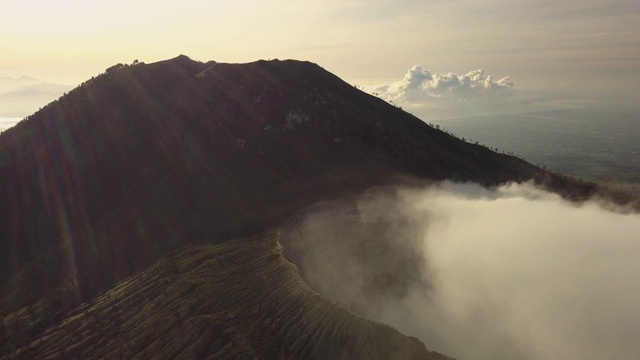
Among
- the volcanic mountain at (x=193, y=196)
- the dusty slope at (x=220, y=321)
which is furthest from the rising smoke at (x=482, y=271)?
the volcanic mountain at (x=193, y=196)

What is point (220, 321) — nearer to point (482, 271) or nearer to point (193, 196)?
point (482, 271)

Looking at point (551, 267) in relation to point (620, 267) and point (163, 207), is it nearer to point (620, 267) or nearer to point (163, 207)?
point (620, 267)

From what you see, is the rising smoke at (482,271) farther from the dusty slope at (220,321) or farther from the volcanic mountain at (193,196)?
the volcanic mountain at (193,196)

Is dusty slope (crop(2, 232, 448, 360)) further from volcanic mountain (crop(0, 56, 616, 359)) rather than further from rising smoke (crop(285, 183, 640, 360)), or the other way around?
rising smoke (crop(285, 183, 640, 360))

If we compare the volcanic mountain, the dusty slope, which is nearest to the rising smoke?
the dusty slope

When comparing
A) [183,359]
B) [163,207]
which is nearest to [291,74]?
[163,207]

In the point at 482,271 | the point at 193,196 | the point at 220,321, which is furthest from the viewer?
the point at 193,196

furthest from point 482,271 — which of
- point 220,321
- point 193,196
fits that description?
point 193,196
